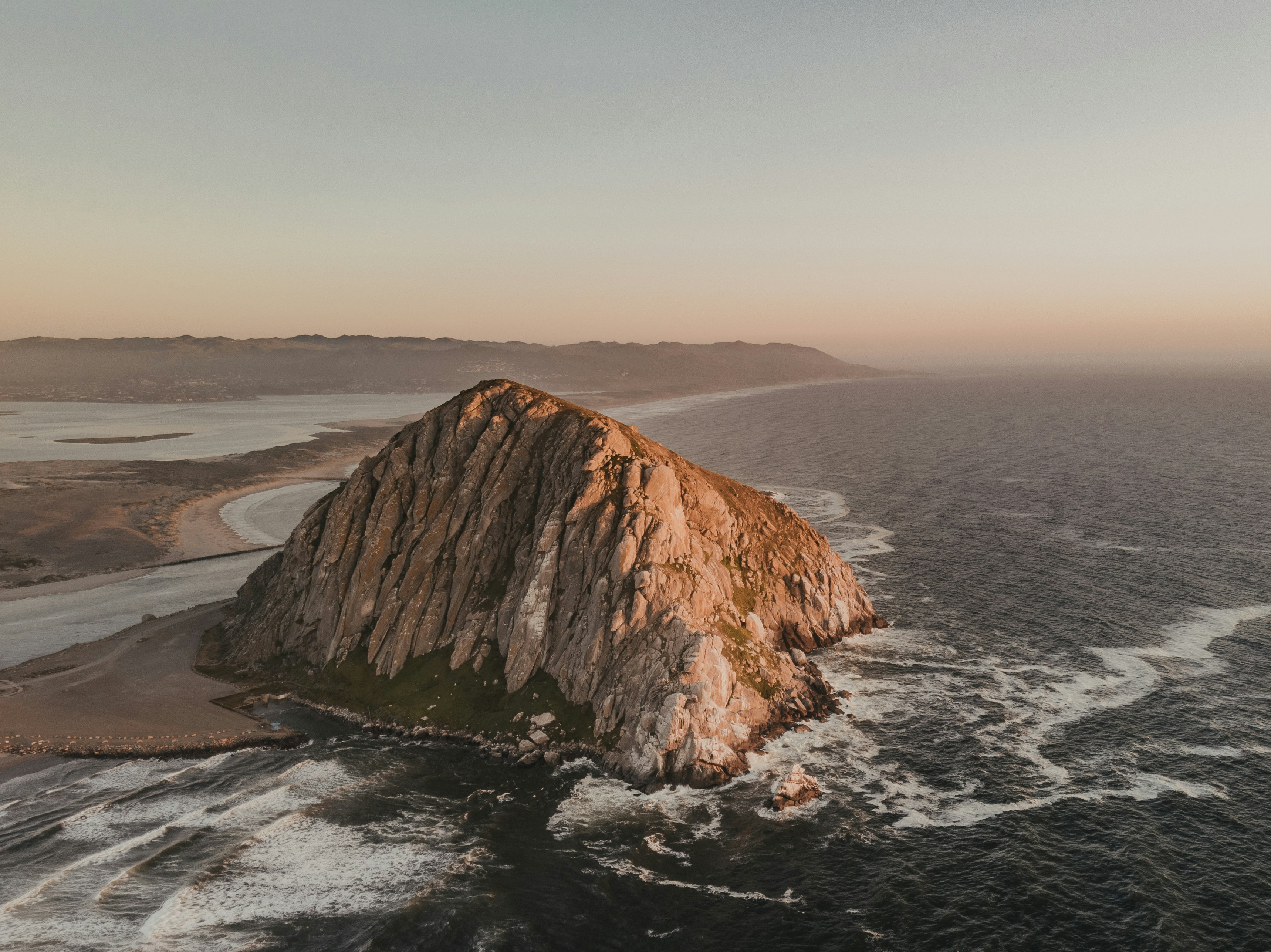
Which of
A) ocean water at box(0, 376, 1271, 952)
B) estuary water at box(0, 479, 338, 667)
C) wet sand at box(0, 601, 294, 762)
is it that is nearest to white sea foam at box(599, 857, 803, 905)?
ocean water at box(0, 376, 1271, 952)

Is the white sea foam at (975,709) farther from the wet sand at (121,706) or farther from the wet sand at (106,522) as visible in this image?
the wet sand at (106,522)

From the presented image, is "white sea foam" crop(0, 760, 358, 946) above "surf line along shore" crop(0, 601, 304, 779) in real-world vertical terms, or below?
below

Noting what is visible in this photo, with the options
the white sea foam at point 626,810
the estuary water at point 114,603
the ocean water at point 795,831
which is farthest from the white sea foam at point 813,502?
the estuary water at point 114,603

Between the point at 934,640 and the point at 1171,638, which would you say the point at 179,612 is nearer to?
the point at 934,640

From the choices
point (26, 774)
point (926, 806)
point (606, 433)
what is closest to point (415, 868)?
point (926, 806)

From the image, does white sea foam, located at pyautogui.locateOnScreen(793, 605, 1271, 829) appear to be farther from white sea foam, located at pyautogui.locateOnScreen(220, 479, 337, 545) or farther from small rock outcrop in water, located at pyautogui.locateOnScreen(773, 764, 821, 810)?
white sea foam, located at pyautogui.locateOnScreen(220, 479, 337, 545)
